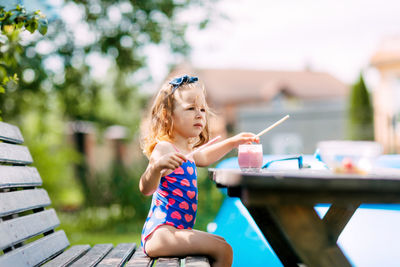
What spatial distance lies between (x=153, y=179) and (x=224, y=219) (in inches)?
44.4

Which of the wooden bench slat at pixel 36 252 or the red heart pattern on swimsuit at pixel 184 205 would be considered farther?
the red heart pattern on swimsuit at pixel 184 205

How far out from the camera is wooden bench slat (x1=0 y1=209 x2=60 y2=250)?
194 centimetres

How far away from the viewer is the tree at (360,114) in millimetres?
15438

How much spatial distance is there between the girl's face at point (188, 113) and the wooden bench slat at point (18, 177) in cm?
78

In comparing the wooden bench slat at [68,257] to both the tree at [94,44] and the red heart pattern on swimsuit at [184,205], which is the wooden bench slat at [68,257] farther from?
the tree at [94,44]

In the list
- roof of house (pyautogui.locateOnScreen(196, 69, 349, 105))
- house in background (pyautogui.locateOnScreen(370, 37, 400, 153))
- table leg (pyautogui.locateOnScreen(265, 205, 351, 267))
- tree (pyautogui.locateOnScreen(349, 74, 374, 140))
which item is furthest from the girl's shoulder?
roof of house (pyautogui.locateOnScreen(196, 69, 349, 105))

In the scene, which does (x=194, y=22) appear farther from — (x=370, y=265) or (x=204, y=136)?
(x=370, y=265)

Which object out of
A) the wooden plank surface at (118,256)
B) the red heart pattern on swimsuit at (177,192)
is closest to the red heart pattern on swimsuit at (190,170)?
the red heart pattern on swimsuit at (177,192)

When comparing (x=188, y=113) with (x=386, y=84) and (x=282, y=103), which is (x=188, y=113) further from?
(x=282, y=103)

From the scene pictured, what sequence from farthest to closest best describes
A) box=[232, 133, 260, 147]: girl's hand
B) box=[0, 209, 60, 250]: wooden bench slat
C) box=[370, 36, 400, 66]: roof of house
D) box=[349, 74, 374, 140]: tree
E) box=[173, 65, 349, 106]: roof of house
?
box=[173, 65, 349, 106]: roof of house, box=[370, 36, 400, 66]: roof of house, box=[349, 74, 374, 140]: tree, box=[232, 133, 260, 147]: girl's hand, box=[0, 209, 60, 250]: wooden bench slat

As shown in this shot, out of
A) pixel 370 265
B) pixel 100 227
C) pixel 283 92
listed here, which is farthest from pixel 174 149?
pixel 283 92

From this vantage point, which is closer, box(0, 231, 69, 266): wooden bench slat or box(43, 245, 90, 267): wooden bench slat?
box(0, 231, 69, 266): wooden bench slat

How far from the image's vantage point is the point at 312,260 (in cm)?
138

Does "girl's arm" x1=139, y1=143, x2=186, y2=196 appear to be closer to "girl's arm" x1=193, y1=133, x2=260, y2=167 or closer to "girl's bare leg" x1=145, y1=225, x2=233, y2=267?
"girl's bare leg" x1=145, y1=225, x2=233, y2=267
